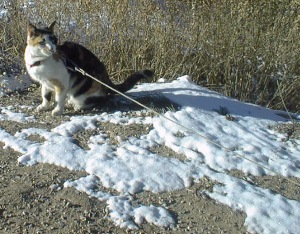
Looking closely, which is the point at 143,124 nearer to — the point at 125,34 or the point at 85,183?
the point at 85,183

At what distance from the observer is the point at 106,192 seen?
11.5 ft

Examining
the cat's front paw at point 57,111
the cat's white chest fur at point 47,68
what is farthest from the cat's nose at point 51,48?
the cat's front paw at point 57,111

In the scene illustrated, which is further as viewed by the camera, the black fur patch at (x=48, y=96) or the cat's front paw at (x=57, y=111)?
the black fur patch at (x=48, y=96)

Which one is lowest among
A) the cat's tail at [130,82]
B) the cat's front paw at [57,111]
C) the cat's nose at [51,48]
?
the cat's front paw at [57,111]

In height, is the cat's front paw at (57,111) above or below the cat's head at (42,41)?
below

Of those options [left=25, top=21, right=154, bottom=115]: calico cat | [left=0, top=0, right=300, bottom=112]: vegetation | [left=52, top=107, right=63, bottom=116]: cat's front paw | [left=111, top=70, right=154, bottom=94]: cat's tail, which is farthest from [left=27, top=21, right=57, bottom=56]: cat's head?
[left=0, top=0, right=300, bottom=112]: vegetation

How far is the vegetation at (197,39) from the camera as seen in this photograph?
20.0 ft

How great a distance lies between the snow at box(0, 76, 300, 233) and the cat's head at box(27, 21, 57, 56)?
633mm

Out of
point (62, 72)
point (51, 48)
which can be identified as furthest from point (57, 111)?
point (51, 48)

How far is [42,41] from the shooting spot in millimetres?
4270

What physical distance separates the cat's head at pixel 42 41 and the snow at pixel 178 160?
2.08ft

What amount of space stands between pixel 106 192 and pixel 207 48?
318 centimetres

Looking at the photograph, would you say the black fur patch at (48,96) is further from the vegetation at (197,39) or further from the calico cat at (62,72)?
the vegetation at (197,39)

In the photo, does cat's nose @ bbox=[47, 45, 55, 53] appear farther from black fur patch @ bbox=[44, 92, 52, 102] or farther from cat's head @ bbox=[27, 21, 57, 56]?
black fur patch @ bbox=[44, 92, 52, 102]
